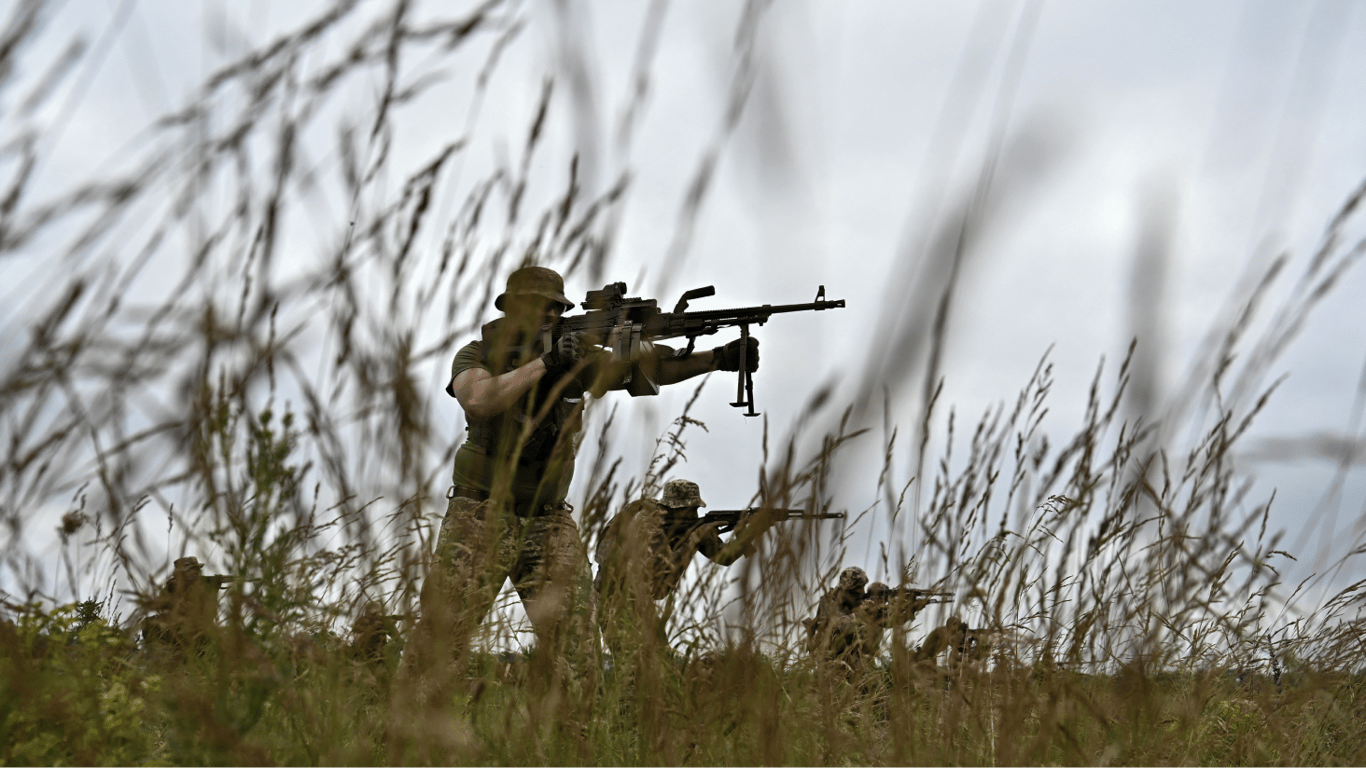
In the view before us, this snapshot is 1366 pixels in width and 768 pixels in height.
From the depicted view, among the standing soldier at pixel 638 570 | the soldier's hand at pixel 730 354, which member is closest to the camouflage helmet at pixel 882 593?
the standing soldier at pixel 638 570

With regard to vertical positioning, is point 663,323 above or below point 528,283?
above

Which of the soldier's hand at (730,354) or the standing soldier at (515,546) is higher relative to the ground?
the soldier's hand at (730,354)

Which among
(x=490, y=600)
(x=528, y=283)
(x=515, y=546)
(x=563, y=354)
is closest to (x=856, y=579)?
(x=563, y=354)

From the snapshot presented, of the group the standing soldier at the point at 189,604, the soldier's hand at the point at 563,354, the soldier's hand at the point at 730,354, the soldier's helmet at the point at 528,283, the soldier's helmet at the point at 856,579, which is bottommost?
the standing soldier at the point at 189,604

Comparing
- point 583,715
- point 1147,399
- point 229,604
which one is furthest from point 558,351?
point 1147,399

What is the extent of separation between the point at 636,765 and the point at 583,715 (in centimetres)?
18

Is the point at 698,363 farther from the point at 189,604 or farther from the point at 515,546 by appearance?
the point at 189,604

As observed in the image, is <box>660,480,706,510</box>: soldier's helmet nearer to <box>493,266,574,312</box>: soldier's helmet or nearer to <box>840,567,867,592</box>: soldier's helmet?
<box>840,567,867,592</box>: soldier's helmet

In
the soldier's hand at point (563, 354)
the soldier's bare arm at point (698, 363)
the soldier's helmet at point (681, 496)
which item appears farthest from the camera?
the soldier's helmet at point (681, 496)

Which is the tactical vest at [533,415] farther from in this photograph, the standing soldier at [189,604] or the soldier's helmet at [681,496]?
the soldier's helmet at [681,496]

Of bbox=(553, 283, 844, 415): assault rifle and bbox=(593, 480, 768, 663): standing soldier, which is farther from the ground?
bbox=(553, 283, 844, 415): assault rifle

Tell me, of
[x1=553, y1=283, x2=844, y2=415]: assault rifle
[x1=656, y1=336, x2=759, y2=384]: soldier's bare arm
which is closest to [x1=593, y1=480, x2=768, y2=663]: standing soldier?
[x1=553, y1=283, x2=844, y2=415]: assault rifle

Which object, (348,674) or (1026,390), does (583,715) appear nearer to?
(348,674)

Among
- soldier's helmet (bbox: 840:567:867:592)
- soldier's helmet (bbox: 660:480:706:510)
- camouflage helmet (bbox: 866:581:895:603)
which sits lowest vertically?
camouflage helmet (bbox: 866:581:895:603)
